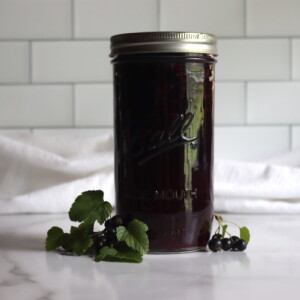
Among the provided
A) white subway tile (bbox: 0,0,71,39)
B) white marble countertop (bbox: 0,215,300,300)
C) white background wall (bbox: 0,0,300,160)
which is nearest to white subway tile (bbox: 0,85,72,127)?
white background wall (bbox: 0,0,300,160)

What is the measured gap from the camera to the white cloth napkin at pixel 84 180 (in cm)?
119

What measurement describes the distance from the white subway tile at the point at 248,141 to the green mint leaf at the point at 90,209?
0.70 m

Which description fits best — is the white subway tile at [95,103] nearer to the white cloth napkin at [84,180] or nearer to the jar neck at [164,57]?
the white cloth napkin at [84,180]

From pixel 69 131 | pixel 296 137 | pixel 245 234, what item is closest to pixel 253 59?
pixel 296 137

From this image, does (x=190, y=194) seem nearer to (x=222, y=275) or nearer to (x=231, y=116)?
(x=222, y=275)

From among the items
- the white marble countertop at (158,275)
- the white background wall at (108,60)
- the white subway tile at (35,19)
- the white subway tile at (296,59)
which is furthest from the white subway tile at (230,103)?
the white marble countertop at (158,275)

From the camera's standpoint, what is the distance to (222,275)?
2.37 ft

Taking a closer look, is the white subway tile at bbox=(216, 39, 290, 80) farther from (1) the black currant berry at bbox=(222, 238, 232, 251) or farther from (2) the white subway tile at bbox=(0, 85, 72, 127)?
(1) the black currant berry at bbox=(222, 238, 232, 251)

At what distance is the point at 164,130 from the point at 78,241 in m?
0.17

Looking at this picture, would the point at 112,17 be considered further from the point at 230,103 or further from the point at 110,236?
the point at 110,236

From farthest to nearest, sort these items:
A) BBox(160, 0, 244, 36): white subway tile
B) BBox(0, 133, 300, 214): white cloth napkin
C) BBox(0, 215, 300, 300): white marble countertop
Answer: BBox(160, 0, 244, 36): white subway tile → BBox(0, 133, 300, 214): white cloth napkin → BBox(0, 215, 300, 300): white marble countertop

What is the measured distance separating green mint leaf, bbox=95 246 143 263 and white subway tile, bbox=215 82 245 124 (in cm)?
73

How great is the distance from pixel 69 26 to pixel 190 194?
76 cm

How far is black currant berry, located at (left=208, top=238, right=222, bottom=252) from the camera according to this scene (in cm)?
83
